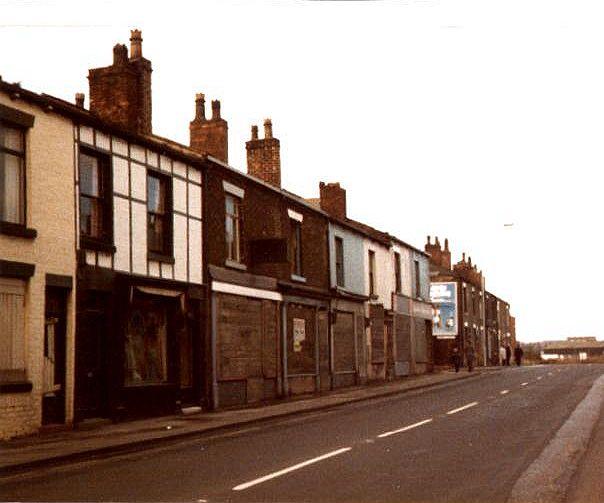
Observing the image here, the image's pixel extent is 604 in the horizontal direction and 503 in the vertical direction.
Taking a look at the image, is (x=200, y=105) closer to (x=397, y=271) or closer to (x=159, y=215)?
(x=159, y=215)

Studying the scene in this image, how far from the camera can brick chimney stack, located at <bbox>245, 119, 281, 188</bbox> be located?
105 ft

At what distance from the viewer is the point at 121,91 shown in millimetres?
22547

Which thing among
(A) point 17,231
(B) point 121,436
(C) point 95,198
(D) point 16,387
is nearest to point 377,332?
(C) point 95,198

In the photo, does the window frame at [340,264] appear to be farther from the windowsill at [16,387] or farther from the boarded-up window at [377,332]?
the windowsill at [16,387]

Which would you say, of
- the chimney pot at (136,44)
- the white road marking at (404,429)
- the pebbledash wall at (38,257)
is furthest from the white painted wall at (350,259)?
the pebbledash wall at (38,257)

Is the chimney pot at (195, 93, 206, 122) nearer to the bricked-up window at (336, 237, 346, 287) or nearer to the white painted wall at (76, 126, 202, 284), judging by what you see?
the white painted wall at (76, 126, 202, 284)

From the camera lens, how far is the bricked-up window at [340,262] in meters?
36.6

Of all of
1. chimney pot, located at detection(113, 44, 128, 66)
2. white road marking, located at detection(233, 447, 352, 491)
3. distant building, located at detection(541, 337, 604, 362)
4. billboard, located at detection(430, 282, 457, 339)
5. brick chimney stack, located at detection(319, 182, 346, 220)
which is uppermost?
chimney pot, located at detection(113, 44, 128, 66)

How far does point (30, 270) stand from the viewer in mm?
17297

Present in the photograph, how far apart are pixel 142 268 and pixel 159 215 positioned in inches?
68.7

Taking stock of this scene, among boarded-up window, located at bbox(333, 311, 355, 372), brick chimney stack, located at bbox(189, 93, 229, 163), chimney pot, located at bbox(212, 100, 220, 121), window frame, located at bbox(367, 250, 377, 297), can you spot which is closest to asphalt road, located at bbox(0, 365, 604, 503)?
brick chimney stack, located at bbox(189, 93, 229, 163)

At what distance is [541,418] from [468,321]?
5262 centimetres

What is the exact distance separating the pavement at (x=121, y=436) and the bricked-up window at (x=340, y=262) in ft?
36.5

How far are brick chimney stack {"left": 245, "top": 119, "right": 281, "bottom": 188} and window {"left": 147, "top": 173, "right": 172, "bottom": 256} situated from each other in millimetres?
9199
